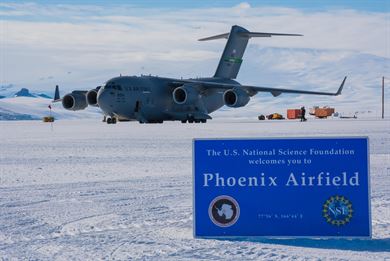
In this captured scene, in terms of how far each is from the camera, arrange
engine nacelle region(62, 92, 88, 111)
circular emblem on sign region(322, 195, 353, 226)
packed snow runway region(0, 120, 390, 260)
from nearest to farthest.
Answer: packed snow runway region(0, 120, 390, 260) → circular emblem on sign region(322, 195, 353, 226) → engine nacelle region(62, 92, 88, 111)

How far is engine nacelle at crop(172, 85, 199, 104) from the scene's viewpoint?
42.1 meters

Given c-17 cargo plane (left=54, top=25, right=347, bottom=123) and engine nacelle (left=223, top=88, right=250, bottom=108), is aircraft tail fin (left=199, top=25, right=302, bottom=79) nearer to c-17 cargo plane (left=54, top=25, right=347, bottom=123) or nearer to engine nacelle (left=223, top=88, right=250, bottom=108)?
c-17 cargo plane (left=54, top=25, right=347, bottom=123)

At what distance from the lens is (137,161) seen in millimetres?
16094

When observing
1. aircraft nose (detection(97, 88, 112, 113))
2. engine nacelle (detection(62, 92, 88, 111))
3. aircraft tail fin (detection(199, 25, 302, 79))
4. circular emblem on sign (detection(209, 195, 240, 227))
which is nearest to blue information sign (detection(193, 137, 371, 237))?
circular emblem on sign (detection(209, 195, 240, 227))

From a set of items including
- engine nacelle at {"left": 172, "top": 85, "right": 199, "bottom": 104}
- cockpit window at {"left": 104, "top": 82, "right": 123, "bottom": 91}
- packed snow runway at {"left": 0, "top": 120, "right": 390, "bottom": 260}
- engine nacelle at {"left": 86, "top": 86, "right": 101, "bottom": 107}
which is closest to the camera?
packed snow runway at {"left": 0, "top": 120, "right": 390, "bottom": 260}

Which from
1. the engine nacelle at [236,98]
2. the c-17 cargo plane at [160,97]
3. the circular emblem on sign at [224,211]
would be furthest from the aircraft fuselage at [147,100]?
the circular emblem on sign at [224,211]

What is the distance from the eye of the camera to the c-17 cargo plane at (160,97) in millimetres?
39719

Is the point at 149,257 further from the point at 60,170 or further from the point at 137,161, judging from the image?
the point at 137,161

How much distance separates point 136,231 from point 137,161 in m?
8.98

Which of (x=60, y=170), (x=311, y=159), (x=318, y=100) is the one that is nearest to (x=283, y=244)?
(x=311, y=159)

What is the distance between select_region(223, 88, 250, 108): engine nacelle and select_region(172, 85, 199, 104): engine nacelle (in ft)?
6.43

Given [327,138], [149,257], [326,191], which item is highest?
[327,138]

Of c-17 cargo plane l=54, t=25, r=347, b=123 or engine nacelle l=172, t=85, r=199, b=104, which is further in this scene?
engine nacelle l=172, t=85, r=199, b=104

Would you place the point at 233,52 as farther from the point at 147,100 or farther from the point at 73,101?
the point at 73,101
